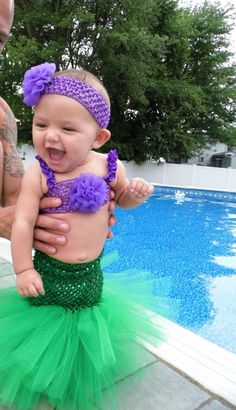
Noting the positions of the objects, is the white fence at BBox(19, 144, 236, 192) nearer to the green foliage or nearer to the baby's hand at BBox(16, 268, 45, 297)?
the green foliage

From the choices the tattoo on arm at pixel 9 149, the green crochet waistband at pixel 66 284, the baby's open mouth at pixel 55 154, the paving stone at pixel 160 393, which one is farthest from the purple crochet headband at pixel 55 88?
the paving stone at pixel 160 393

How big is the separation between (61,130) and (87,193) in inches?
9.5

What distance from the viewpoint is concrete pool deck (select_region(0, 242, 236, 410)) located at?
1.44 m

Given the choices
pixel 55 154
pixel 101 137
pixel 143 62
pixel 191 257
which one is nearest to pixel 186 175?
pixel 143 62

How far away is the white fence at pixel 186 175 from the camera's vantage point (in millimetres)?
15062

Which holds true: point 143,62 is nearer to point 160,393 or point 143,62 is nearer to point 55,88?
point 55,88

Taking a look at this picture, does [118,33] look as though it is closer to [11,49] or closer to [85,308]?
[11,49]

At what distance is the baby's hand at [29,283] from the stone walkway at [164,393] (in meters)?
0.53

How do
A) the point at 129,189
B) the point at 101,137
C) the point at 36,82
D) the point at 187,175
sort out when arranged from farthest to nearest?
the point at 187,175 < the point at 129,189 < the point at 101,137 < the point at 36,82

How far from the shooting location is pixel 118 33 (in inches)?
464

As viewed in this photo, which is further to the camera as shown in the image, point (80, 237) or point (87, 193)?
point (80, 237)

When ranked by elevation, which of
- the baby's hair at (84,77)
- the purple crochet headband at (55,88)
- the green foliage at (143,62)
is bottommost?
the purple crochet headband at (55,88)

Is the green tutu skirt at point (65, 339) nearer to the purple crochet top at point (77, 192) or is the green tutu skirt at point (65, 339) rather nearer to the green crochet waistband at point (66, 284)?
the green crochet waistband at point (66, 284)

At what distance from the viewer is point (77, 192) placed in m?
1.23
